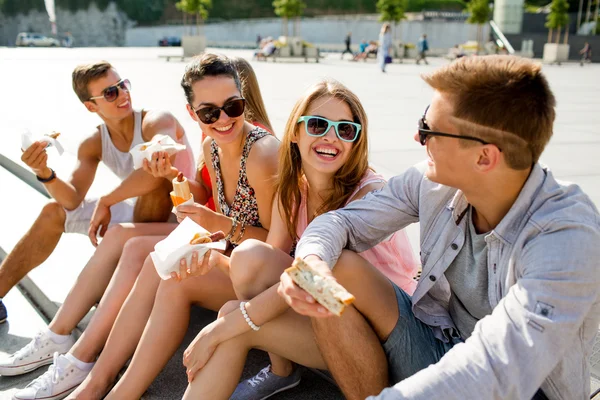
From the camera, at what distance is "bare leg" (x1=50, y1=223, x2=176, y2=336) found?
9.46 feet

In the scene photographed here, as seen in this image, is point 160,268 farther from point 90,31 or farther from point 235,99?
point 90,31

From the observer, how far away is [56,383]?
255cm

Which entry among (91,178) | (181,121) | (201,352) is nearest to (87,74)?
(91,178)

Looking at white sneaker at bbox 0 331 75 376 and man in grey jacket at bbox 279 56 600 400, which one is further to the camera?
white sneaker at bbox 0 331 75 376

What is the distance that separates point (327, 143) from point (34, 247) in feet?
6.42

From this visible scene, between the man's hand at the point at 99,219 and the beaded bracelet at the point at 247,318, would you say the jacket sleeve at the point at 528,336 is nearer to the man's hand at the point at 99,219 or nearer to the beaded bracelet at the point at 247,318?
the beaded bracelet at the point at 247,318

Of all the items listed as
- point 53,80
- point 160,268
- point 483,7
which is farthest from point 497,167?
point 483,7

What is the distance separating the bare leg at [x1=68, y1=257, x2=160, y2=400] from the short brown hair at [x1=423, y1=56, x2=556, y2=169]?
4.88ft

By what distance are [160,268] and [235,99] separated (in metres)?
1.02

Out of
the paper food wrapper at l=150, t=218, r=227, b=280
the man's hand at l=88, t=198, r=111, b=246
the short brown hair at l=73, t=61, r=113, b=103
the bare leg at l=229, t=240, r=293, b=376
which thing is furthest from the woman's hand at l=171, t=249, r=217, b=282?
the short brown hair at l=73, t=61, r=113, b=103

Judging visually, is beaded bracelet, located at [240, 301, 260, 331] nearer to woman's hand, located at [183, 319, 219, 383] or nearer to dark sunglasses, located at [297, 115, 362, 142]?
woman's hand, located at [183, 319, 219, 383]

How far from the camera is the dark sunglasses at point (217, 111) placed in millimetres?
2855

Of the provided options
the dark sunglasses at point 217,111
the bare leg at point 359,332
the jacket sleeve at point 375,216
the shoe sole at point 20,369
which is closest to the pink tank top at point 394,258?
the jacket sleeve at point 375,216

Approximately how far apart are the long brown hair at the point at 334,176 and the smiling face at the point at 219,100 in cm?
34
